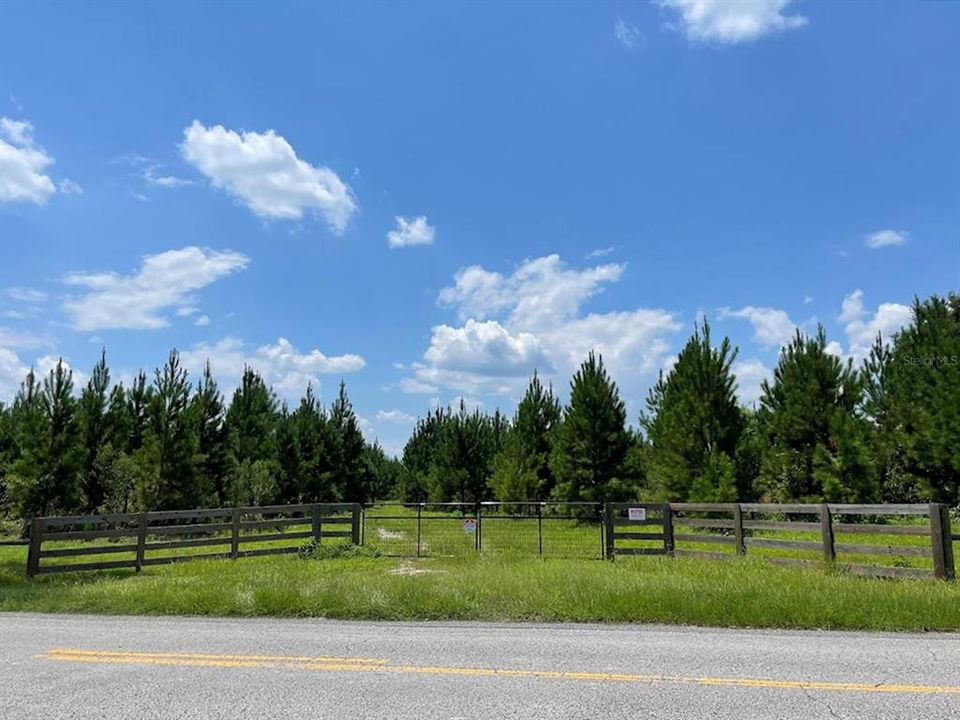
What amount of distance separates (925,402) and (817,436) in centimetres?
836

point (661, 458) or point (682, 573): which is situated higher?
point (661, 458)

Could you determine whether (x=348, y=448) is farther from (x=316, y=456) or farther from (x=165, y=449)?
(x=165, y=449)

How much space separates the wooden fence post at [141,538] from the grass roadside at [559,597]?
2213 millimetres

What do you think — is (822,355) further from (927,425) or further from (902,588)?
(902,588)

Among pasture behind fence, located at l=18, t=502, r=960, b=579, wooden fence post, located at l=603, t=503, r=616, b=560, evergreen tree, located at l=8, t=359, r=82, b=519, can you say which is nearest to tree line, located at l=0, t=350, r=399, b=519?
evergreen tree, located at l=8, t=359, r=82, b=519

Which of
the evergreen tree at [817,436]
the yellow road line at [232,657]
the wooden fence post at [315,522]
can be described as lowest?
the yellow road line at [232,657]

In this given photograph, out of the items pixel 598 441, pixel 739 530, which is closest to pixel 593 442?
pixel 598 441

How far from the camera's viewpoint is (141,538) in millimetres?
14219

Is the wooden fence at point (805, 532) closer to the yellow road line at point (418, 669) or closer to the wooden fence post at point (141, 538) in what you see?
the yellow road line at point (418, 669)

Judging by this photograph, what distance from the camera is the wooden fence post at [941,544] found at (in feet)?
32.0

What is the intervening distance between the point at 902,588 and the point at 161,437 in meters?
25.7

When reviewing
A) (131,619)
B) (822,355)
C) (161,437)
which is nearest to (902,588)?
(131,619)

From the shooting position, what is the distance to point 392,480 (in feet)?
221

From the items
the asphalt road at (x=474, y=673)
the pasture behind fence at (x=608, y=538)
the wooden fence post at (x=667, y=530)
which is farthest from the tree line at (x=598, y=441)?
the asphalt road at (x=474, y=673)
